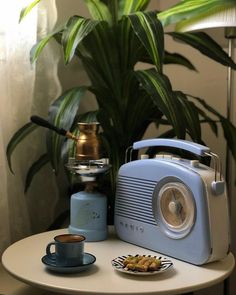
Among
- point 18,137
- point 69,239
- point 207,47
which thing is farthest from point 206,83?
point 69,239

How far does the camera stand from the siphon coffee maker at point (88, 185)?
45.0 inches

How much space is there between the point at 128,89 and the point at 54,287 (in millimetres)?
654

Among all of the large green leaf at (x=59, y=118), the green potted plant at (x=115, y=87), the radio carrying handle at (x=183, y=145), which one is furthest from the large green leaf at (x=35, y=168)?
the radio carrying handle at (x=183, y=145)

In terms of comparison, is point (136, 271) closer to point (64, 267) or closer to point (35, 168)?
point (64, 267)

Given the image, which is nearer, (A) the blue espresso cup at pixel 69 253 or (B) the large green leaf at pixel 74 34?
(A) the blue espresso cup at pixel 69 253

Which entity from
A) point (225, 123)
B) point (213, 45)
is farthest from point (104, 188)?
point (213, 45)

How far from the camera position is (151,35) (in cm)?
114

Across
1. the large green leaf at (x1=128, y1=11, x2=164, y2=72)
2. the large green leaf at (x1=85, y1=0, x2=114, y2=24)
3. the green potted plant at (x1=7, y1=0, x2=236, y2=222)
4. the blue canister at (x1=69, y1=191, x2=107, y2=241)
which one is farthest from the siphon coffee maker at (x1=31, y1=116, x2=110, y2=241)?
the large green leaf at (x1=85, y1=0, x2=114, y2=24)

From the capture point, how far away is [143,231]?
43.7 inches

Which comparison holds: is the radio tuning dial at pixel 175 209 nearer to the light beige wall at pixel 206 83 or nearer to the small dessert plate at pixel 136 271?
the small dessert plate at pixel 136 271

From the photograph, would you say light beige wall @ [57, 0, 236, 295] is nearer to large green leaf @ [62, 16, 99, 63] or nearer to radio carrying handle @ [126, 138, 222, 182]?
large green leaf @ [62, 16, 99, 63]

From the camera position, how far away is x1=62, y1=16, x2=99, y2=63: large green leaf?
116 cm

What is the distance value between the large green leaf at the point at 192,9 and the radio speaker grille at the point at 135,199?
0.47m

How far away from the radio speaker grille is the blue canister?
4 centimetres
